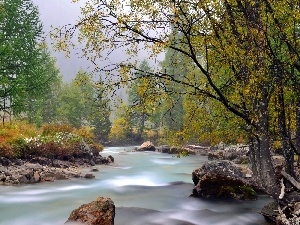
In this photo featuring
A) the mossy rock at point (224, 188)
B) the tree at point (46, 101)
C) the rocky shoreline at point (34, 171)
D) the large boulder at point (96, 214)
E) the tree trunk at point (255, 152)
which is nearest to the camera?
the large boulder at point (96, 214)

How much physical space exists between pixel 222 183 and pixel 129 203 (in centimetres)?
385

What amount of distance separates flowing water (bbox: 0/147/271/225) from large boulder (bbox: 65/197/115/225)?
1791 millimetres

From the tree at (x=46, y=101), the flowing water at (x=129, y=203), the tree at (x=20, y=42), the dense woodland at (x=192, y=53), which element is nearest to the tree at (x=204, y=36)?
the dense woodland at (x=192, y=53)

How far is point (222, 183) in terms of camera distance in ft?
46.1

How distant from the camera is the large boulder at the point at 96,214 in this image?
845cm

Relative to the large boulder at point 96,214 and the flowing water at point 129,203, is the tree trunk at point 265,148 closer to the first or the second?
the flowing water at point 129,203

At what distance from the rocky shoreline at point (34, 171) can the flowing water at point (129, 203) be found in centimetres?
74

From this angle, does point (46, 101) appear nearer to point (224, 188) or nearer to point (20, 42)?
point (20, 42)

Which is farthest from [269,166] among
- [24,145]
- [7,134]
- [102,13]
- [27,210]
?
[7,134]

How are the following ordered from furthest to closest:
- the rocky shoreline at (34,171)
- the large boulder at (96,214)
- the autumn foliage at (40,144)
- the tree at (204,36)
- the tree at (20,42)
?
the tree at (20,42)
the autumn foliage at (40,144)
the rocky shoreline at (34,171)
the large boulder at (96,214)
the tree at (204,36)

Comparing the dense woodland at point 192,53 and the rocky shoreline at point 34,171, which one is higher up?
the dense woodland at point 192,53

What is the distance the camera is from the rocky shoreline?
16.1m

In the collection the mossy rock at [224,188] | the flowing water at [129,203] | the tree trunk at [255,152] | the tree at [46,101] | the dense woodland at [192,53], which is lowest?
the flowing water at [129,203]

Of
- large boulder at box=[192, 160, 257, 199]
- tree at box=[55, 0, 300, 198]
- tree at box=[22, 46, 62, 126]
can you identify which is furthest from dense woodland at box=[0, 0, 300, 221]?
tree at box=[22, 46, 62, 126]
